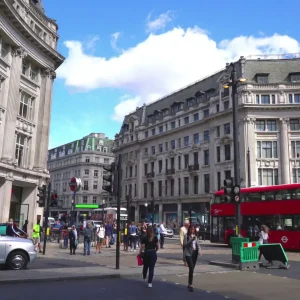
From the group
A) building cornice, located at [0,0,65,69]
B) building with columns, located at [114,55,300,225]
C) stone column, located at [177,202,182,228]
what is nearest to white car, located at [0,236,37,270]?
building cornice, located at [0,0,65,69]

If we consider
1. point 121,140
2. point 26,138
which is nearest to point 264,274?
point 26,138

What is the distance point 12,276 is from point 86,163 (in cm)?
9070

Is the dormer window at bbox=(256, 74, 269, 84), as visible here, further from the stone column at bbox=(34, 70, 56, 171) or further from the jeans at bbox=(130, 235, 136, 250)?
the jeans at bbox=(130, 235, 136, 250)

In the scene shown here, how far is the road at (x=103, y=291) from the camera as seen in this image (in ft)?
29.5

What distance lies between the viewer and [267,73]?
5119 cm

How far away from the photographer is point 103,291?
9797mm

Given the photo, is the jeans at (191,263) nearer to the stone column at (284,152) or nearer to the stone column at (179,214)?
the stone column at (284,152)

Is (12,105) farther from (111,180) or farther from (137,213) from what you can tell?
(137,213)

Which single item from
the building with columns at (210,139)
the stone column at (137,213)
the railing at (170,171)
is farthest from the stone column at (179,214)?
the stone column at (137,213)

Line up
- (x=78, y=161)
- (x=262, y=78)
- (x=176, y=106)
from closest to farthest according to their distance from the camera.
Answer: (x=262, y=78) < (x=176, y=106) < (x=78, y=161)

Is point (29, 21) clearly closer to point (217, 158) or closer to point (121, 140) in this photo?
point (217, 158)

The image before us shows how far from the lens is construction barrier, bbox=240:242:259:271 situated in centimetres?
1490

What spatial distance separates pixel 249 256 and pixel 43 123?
2368 centimetres

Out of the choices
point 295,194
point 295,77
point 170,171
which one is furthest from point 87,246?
point 170,171
